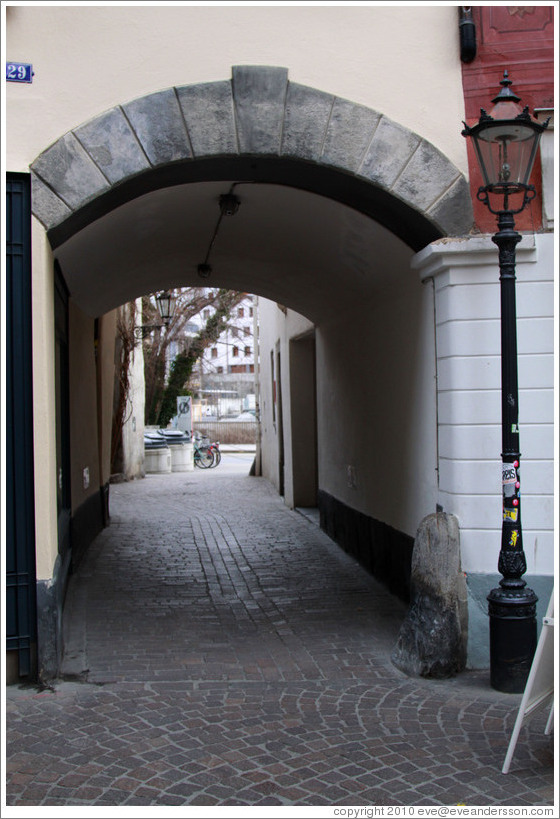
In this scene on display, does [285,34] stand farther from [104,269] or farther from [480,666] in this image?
[480,666]

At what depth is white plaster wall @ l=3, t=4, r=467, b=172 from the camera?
5062mm

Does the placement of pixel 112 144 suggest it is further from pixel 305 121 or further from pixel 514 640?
pixel 514 640

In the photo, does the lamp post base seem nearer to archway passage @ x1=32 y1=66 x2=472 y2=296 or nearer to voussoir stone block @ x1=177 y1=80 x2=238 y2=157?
archway passage @ x1=32 y1=66 x2=472 y2=296

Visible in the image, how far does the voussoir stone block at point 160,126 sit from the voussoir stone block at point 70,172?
370mm

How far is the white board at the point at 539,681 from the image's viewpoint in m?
3.67

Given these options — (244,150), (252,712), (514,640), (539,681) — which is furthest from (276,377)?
(539,681)

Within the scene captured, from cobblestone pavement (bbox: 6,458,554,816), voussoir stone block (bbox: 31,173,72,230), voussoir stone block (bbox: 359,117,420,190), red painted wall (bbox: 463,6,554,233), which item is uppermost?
red painted wall (bbox: 463,6,554,233)

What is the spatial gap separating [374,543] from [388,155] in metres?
3.94

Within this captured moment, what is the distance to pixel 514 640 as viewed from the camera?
4785 millimetres

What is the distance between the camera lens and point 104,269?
8.04 metres

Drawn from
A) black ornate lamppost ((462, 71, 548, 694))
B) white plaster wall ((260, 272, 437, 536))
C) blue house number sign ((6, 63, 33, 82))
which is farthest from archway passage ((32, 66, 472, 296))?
white plaster wall ((260, 272, 437, 536))

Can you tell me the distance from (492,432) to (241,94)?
2.79 metres

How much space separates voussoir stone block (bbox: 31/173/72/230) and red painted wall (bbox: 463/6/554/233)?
9.06 ft

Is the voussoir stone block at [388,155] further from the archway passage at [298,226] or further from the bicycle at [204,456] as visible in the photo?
the bicycle at [204,456]
